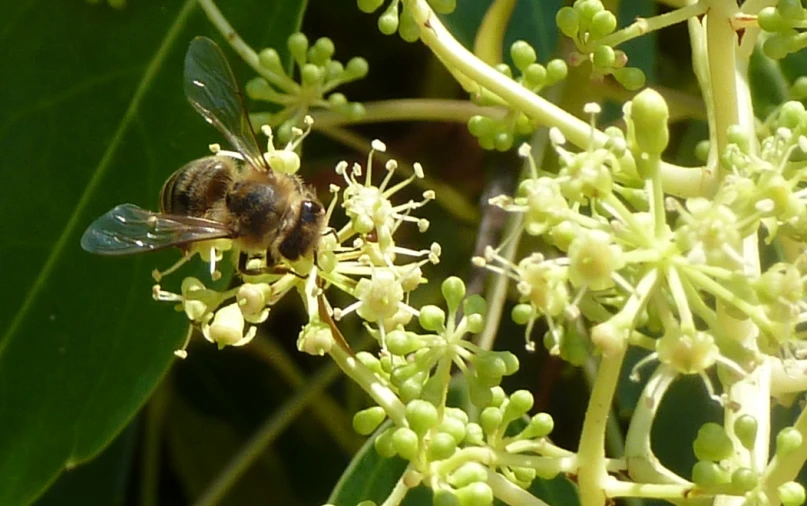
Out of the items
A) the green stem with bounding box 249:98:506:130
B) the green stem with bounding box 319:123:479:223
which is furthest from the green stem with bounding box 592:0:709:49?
the green stem with bounding box 319:123:479:223

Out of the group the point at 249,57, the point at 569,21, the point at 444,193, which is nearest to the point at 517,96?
the point at 569,21

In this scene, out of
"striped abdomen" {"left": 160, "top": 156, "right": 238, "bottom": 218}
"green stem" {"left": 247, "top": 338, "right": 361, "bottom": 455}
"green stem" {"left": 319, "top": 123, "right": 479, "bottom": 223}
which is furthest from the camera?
"green stem" {"left": 247, "top": 338, "right": 361, "bottom": 455}

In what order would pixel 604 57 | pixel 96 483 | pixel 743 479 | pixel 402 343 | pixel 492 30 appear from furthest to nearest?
1. pixel 96 483
2. pixel 492 30
3. pixel 604 57
4. pixel 402 343
5. pixel 743 479

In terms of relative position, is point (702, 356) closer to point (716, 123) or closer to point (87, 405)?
point (716, 123)

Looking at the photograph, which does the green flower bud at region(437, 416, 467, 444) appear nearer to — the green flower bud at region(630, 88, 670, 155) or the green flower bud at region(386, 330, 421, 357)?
the green flower bud at region(386, 330, 421, 357)

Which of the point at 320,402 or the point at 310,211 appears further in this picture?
the point at 320,402

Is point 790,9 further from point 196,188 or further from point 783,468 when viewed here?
point 196,188

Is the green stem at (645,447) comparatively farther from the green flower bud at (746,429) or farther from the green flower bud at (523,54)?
the green flower bud at (523,54)

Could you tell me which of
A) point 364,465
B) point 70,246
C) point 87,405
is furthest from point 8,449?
point 364,465
